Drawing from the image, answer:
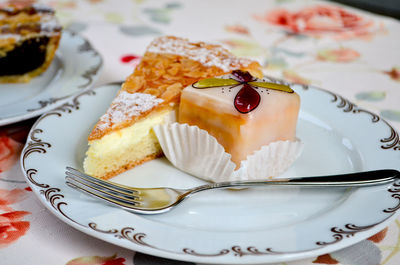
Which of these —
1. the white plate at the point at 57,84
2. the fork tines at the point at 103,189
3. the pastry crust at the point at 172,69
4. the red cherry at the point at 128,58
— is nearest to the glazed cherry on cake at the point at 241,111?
the pastry crust at the point at 172,69

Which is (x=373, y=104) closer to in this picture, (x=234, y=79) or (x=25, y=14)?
(x=234, y=79)

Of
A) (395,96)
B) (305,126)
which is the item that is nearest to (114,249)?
(305,126)

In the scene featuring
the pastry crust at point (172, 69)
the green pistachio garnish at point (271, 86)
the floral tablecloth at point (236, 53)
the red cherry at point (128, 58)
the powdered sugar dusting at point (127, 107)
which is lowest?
the red cherry at point (128, 58)

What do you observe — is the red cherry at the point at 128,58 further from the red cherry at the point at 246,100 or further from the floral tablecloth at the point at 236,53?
the red cherry at the point at 246,100

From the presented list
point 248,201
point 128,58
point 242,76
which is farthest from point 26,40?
point 248,201

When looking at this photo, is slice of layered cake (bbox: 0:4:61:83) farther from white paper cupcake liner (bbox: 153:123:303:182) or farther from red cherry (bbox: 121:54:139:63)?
white paper cupcake liner (bbox: 153:123:303:182)

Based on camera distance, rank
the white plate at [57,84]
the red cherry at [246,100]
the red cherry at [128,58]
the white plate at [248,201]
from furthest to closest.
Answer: the red cherry at [128,58], the white plate at [57,84], the red cherry at [246,100], the white plate at [248,201]
